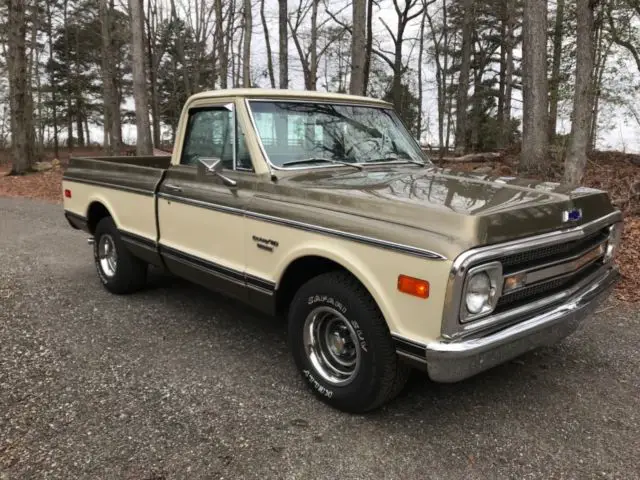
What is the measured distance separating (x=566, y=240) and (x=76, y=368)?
3403mm

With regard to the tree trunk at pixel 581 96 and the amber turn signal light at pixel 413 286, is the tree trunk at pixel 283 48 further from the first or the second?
the amber turn signal light at pixel 413 286

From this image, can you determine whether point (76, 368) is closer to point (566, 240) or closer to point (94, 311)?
point (94, 311)

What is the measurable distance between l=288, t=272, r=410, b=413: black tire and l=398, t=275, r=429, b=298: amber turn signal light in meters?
0.31

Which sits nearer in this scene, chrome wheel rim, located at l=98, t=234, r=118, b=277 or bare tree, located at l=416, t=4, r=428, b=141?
chrome wheel rim, located at l=98, t=234, r=118, b=277

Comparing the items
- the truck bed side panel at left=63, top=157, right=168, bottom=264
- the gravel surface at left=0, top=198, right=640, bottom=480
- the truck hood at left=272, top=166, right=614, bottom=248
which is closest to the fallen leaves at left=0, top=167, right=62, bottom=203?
the truck bed side panel at left=63, top=157, right=168, bottom=264

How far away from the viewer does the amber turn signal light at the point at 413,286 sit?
8.09 feet

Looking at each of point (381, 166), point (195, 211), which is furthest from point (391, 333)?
point (195, 211)

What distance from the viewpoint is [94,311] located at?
15.9ft

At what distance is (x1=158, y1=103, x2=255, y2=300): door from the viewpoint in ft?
12.1

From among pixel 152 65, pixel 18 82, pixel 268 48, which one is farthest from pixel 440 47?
pixel 18 82

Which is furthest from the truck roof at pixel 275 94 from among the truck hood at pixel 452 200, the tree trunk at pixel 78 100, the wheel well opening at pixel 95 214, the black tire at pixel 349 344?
the tree trunk at pixel 78 100

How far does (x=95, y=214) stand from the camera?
18.6ft

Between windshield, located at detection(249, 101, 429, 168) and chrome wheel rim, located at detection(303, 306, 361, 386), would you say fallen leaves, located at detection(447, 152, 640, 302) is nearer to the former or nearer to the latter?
windshield, located at detection(249, 101, 429, 168)

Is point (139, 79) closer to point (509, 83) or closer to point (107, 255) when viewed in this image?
point (107, 255)
